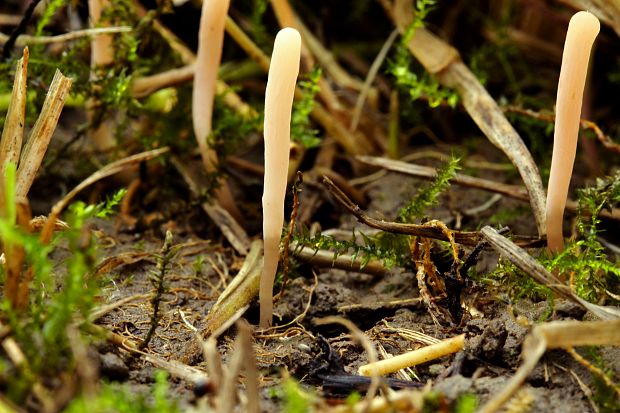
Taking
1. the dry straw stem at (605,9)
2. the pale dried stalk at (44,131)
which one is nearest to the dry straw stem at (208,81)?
the pale dried stalk at (44,131)

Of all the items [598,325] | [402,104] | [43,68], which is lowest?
[598,325]

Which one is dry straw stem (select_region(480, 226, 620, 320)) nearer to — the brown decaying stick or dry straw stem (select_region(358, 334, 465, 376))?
dry straw stem (select_region(358, 334, 465, 376))

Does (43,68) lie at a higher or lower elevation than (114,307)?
higher

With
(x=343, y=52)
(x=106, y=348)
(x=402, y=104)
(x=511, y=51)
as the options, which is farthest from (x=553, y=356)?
(x=343, y=52)

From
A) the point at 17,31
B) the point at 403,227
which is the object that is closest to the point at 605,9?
the point at 403,227

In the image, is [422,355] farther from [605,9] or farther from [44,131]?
[605,9]

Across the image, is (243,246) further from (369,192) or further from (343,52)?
(343,52)

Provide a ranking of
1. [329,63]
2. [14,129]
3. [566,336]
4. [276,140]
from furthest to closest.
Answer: [329,63] < [14,129] < [276,140] < [566,336]
